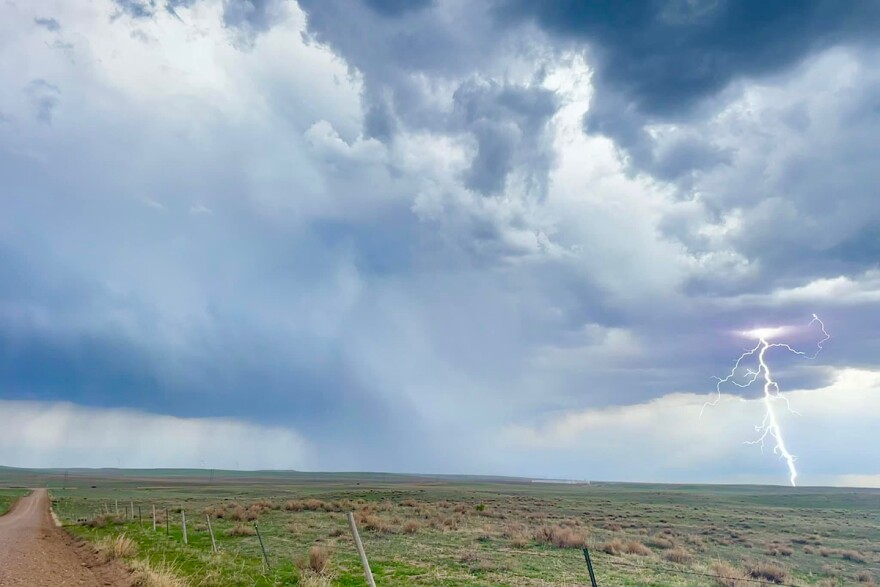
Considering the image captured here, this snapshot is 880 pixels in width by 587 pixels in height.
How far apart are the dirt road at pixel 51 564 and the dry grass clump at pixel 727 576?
1893 cm

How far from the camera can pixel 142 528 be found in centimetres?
3334

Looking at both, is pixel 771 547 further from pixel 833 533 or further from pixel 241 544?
pixel 241 544

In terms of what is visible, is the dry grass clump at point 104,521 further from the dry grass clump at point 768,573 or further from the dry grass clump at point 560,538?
the dry grass clump at point 768,573

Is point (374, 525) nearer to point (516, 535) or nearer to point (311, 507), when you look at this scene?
point (516, 535)

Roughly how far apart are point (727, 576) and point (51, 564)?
25.0 meters

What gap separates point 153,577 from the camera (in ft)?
52.8

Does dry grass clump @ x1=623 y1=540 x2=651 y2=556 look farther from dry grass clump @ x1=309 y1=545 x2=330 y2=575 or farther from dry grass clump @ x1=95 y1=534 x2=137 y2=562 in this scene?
dry grass clump @ x1=95 y1=534 x2=137 y2=562

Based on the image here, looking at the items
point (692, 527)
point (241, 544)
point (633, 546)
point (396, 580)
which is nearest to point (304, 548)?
point (241, 544)

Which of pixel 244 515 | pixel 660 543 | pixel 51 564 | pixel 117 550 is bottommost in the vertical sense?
pixel 244 515

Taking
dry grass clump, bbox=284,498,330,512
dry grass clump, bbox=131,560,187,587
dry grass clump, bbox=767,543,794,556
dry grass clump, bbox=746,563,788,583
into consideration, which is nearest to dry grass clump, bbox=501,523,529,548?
dry grass clump, bbox=746,563,788,583

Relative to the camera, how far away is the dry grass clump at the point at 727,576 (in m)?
19.3

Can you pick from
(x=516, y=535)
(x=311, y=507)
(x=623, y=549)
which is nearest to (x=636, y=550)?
(x=623, y=549)

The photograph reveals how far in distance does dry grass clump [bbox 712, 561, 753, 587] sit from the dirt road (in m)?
18.9

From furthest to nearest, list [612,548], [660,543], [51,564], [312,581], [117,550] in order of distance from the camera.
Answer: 1. [660,543]
2. [612,548]
3. [117,550]
4. [51,564]
5. [312,581]
